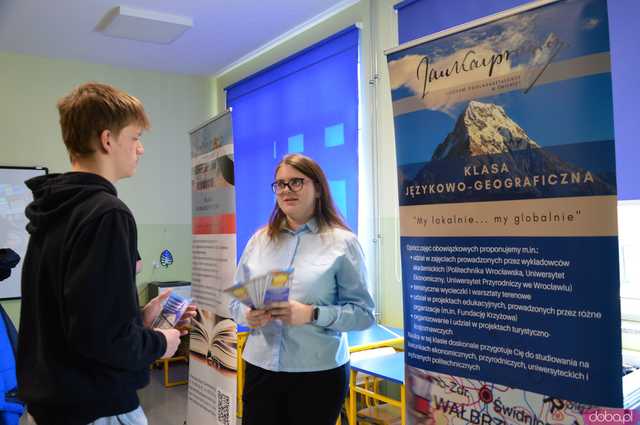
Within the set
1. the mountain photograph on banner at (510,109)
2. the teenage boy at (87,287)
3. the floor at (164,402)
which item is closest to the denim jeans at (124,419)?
the teenage boy at (87,287)

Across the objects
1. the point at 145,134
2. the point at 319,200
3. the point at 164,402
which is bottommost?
the point at 164,402

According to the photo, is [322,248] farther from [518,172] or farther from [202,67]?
[202,67]

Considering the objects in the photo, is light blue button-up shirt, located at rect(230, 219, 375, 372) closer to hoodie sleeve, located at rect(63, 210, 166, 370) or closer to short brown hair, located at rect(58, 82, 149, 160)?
hoodie sleeve, located at rect(63, 210, 166, 370)

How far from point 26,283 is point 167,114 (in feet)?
15.5

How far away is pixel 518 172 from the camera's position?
139cm

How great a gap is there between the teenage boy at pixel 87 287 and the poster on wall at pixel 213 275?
4.59 feet

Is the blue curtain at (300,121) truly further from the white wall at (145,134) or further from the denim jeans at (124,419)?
the denim jeans at (124,419)

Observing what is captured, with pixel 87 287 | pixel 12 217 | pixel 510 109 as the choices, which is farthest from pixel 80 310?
pixel 12 217

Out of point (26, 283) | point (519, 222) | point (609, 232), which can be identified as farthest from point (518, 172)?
point (26, 283)

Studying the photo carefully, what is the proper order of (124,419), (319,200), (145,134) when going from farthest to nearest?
(145,134) → (319,200) → (124,419)

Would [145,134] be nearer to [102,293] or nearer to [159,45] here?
[159,45]

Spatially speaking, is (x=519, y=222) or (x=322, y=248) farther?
(x=322, y=248)

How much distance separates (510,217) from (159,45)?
4.16 metres

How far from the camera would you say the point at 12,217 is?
4.83 m
